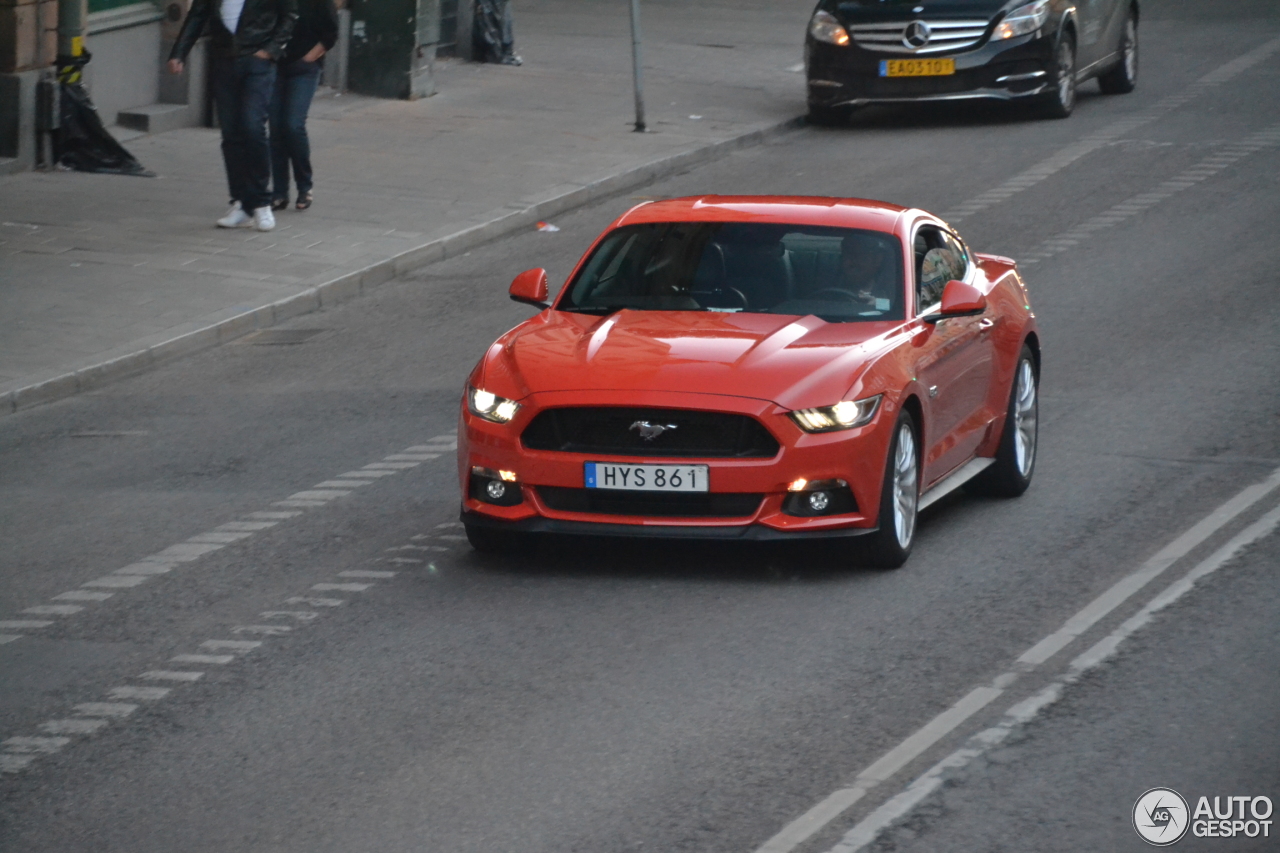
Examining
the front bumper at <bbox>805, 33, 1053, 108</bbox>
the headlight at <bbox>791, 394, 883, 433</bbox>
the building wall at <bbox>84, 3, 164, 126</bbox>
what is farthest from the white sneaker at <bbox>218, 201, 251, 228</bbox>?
the headlight at <bbox>791, 394, 883, 433</bbox>

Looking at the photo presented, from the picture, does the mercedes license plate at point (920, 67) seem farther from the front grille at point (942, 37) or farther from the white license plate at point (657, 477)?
the white license plate at point (657, 477)

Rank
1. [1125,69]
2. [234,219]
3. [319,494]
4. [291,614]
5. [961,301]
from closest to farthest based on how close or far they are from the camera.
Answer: [291,614], [961,301], [319,494], [234,219], [1125,69]

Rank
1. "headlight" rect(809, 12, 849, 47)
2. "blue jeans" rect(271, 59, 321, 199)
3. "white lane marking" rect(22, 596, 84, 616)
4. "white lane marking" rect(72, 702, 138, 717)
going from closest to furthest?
"white lane marking" rect(72, 702, 138, 717), "white lane marking" rect(22, 596, 84, 616), "blue jeans" rect(271, 59, 321, 199), "headlight" rect(809, 12, 849, 47)

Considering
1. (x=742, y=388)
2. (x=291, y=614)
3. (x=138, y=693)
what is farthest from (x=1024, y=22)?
(x=138, y=693)

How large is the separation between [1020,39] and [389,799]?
16813 mm

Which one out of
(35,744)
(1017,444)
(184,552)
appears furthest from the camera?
(1017,444)

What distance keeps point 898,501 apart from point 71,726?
3352 mm

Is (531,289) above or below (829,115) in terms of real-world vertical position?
below

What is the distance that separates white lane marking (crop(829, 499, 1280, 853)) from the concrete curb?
6633mm

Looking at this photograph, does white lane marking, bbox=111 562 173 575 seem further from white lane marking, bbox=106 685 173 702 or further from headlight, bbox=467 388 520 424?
white lane marking, bbox=106 685 173 702

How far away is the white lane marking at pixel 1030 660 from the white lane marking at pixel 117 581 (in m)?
3.44

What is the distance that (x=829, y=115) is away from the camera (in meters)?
22.5

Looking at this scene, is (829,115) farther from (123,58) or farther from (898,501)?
(898,501)

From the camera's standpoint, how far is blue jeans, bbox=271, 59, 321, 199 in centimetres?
1686
